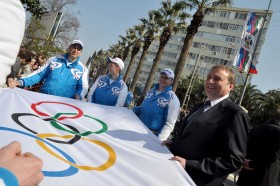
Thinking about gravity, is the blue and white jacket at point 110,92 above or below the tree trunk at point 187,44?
below

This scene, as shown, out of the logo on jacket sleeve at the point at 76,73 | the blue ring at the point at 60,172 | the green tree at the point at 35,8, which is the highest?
the green tree at the point at 35,8

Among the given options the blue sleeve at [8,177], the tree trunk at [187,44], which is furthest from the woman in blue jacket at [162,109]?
the tree trunk at [187,44]

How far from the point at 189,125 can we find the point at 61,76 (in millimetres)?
2519

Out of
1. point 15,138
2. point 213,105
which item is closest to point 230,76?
point 213,105

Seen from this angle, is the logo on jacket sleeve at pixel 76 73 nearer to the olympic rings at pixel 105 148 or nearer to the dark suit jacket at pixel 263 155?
the olympic rings at pixel 105 148

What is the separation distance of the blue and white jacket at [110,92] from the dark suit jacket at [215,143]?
2.37 meters

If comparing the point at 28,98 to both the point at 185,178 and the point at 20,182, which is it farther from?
the point at 20,182

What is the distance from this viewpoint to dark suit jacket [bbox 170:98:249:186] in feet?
8.54

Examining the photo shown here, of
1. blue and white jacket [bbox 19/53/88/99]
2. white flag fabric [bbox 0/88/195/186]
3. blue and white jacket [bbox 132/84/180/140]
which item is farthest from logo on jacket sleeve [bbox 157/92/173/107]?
blue and white jacket [bbox 19/53/88/99]

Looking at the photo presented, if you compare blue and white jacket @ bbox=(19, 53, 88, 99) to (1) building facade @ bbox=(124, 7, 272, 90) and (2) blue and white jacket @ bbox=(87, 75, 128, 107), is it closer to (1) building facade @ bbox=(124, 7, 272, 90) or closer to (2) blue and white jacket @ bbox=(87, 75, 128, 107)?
(2) blue and white jacket @ bbox=(87, 75, 128, 107)

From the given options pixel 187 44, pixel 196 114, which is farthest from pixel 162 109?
pixel 187 44

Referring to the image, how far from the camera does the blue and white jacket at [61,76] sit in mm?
4680

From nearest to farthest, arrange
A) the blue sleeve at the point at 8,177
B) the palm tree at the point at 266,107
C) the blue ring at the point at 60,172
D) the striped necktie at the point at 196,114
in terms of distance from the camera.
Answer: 1. the blue sleeve at the point at 8,177
2. the blue ring at the point at 60,172
3. the striped necktie at the point at 196,114
4. the palm tree at the point at 266,107

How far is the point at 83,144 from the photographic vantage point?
2.60 meters
